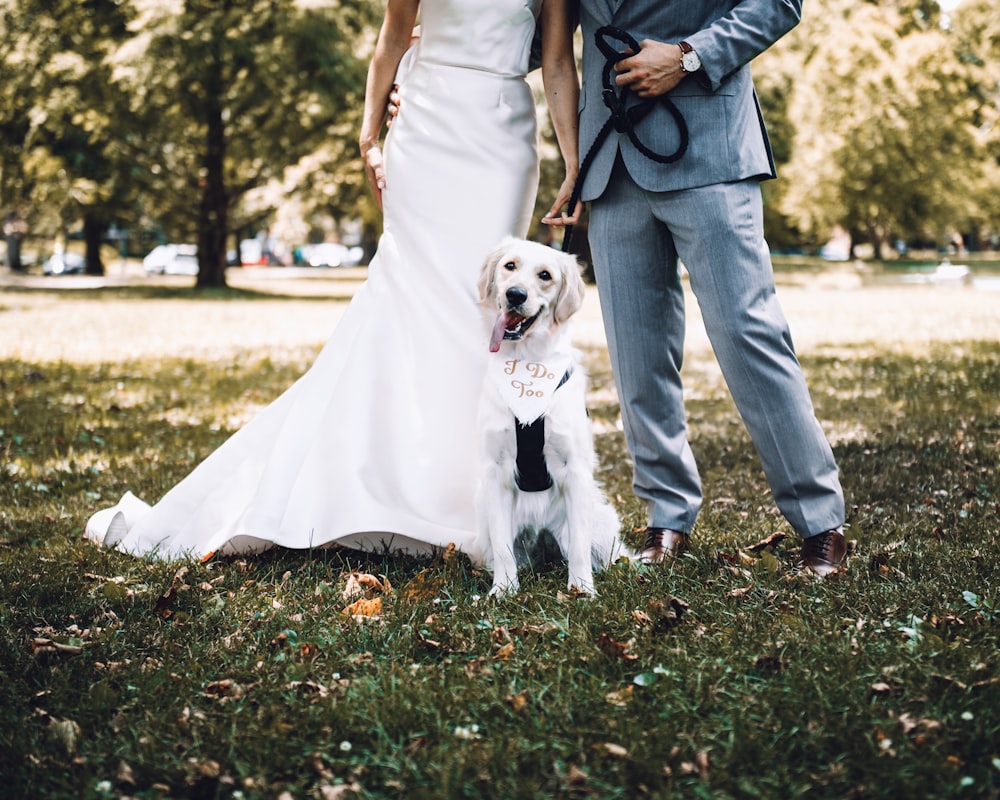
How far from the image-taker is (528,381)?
12.1ft

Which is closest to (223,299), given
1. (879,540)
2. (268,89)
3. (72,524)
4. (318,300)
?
(318,300)

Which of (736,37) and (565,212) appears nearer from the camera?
(736,37)

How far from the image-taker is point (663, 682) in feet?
9.07

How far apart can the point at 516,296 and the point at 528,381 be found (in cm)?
32

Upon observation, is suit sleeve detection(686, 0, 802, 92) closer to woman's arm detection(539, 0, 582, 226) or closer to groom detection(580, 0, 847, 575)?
Result: groom detection(580, 0, 847, 575)

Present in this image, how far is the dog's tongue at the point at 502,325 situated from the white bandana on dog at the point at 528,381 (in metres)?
0.08

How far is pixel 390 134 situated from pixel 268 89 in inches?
842

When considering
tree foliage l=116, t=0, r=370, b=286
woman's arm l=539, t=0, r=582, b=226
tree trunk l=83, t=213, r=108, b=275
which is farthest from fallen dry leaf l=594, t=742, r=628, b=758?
tree trunk l=83, t=213, r=108, b=275

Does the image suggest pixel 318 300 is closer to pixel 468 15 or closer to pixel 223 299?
pixel 223 299

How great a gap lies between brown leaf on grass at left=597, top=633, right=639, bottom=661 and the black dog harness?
79cm

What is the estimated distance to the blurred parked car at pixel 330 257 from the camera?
65.9 m

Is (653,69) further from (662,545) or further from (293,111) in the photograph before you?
(293,111)

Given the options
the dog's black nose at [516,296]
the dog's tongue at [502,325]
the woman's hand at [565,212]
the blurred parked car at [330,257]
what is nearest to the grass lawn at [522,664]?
the dog's tongue at [502,325]

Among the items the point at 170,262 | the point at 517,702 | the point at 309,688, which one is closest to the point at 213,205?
the point at 309,688
